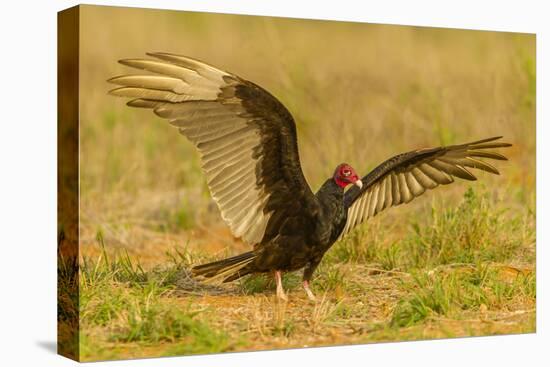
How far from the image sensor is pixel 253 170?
727 centimetres

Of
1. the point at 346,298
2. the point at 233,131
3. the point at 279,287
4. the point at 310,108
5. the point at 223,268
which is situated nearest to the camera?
the point at 233,131

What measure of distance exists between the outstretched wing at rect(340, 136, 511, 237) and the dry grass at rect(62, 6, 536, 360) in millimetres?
497

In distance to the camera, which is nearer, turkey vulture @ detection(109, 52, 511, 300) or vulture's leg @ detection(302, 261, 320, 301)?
turkey vulture @ detection(109, 52, 511, 300)

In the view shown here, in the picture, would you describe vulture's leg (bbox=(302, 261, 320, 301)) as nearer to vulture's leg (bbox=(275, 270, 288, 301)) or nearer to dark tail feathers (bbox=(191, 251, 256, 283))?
vulture's leg (bbox=(275, 270, 288, 301))

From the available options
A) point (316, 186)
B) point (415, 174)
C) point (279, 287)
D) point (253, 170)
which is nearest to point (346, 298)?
point (279, 287)

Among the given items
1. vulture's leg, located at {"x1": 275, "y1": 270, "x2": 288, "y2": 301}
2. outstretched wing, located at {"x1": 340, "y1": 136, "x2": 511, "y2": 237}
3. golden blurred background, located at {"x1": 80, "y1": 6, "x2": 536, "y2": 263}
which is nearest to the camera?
vulture's leg, located at {"x1": 275, "y1": 270, "x2": 288, "y2": 301}

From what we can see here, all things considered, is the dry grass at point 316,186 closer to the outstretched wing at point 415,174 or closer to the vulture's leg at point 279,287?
the vulture's leg at point 279,287

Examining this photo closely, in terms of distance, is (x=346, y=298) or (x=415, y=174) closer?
(x=346, y=298)

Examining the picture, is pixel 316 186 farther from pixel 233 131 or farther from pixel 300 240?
pixel 233 131

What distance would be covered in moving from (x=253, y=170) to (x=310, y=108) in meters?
3.54

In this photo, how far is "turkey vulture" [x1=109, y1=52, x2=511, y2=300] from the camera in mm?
6844

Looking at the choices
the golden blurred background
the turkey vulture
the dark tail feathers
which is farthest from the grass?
Answer: the golden blurred background

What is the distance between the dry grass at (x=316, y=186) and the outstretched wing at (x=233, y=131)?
65cm

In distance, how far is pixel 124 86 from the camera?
6910 mm
